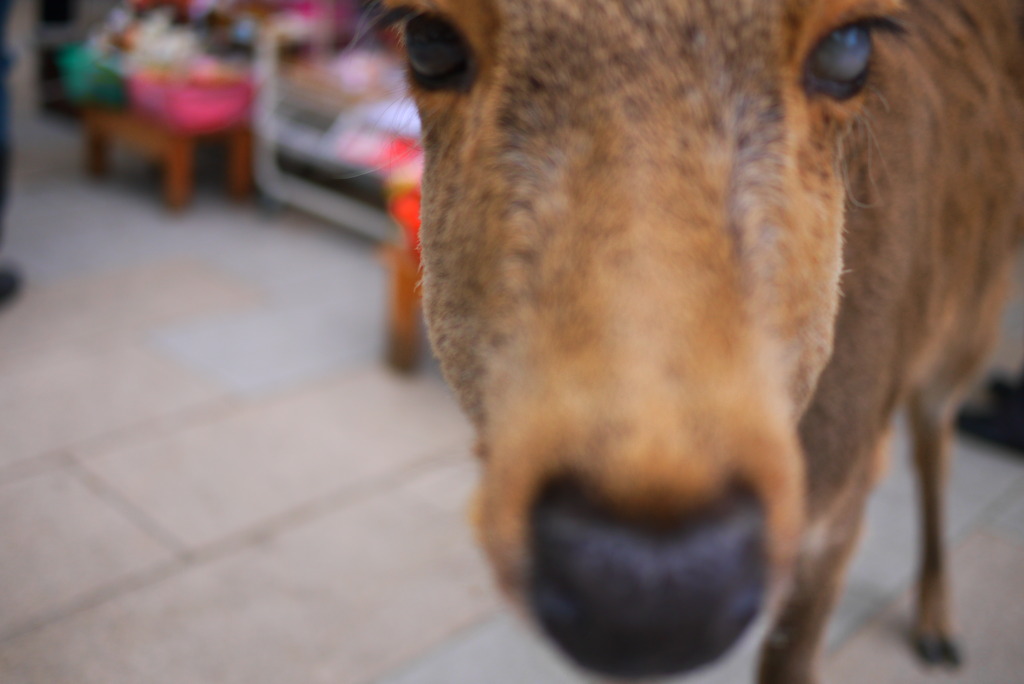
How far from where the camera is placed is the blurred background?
119 inches

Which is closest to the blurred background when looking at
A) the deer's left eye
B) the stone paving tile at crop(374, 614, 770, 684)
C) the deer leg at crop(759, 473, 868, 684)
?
the stone paving tile at crop(374, 614, 770, 684)

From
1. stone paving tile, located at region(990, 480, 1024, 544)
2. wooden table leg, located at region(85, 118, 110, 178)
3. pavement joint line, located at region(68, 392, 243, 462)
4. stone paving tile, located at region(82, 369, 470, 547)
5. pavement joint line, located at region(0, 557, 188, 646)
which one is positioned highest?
stone paving tile, located at region(990, 480, 1024, 544)

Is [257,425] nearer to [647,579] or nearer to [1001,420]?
[1001,420]

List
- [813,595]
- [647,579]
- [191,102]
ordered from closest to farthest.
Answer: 1. [647,579]
2. [813,595]
3. [191,102]

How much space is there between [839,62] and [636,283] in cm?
49

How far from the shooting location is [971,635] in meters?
3.20

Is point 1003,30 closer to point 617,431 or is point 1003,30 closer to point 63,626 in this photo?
point 617,431

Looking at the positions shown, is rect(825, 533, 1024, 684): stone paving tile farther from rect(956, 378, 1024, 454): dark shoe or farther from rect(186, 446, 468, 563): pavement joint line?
rect(186, 446, 468, 563): pavement joint line

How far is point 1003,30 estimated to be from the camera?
8.93 ft

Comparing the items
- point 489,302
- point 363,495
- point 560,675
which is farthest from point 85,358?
point 489,302

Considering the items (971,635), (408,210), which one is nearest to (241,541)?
(408,210)

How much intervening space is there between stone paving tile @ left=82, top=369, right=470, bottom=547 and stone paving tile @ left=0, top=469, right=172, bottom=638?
0.45ft

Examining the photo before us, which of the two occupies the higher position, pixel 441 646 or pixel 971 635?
pixel 971 635

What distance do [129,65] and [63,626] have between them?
497 cm
